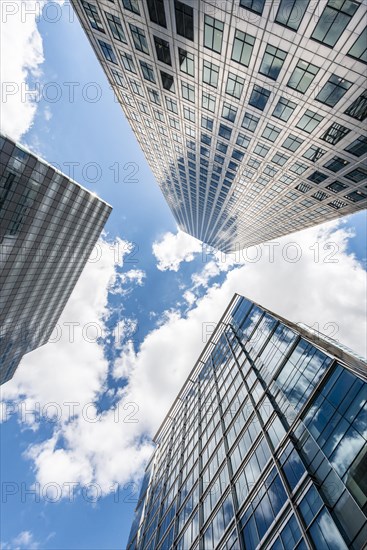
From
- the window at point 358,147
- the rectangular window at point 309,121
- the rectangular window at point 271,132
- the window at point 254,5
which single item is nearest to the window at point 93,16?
the window at point 254,5

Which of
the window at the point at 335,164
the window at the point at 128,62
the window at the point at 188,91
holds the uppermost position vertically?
the window at the point at 335,164

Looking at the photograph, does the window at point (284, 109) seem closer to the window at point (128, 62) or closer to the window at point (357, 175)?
the window at point (357, 175)

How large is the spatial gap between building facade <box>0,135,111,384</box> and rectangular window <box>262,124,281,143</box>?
103 ft

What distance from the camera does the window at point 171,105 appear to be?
32394 mm

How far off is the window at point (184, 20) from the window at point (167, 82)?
586 cm

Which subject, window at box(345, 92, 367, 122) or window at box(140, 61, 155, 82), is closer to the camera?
window at box(345, 92, 367, 122)

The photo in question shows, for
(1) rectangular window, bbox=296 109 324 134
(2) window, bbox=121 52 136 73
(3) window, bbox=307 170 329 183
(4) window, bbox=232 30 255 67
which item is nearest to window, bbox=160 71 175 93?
(2) window, bbox=121 52 136 73

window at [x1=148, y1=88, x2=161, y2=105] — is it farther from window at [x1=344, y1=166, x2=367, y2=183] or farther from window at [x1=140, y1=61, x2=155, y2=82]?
window at [x1=344, y1=166, x2=367, y2=183]

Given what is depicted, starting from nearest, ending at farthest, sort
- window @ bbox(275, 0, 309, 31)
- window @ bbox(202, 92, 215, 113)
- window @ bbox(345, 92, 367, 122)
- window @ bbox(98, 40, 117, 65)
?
window @ bbox(275, 0, 309, 31), window @ bbox(345, 92, 367, 122), window @ bbox(202, 92, 215, 113), window @ bbox(98, 40, 117, 65)

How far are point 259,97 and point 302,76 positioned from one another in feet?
15.9

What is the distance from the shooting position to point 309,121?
25.4 meters

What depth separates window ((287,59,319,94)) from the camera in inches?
788

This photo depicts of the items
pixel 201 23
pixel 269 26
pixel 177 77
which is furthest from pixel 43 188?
pixel 269 26

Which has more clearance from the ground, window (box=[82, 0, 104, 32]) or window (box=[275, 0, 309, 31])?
window (box=[275, 0, 309, 31])
